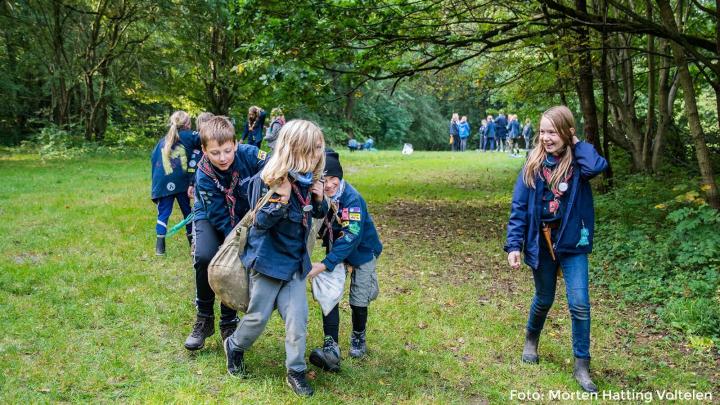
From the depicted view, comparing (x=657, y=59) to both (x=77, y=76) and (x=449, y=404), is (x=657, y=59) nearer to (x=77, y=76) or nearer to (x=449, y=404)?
(x=449, y=404)

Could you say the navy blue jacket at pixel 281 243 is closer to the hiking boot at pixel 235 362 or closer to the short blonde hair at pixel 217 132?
the short blonde hair at pixel 217 132

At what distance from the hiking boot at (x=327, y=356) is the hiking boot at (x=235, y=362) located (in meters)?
0.51

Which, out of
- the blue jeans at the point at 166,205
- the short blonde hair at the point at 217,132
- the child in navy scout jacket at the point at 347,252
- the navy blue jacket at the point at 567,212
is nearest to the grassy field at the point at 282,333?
the child in navy scout jacket at the point at 347,252

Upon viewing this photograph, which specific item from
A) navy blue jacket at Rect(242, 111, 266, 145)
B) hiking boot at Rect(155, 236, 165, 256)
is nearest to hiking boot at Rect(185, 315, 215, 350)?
hiking boot at Rect(155, 236, 165, 256)

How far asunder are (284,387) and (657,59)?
12.0 metres

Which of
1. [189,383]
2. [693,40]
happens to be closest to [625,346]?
[189,383]

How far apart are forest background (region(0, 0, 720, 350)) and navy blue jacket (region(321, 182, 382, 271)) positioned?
3.10 metres

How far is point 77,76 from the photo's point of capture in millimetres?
25891

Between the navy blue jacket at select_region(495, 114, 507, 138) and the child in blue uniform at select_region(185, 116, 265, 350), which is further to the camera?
the navy blue jacket at select_region(495, 114, 507, 138)

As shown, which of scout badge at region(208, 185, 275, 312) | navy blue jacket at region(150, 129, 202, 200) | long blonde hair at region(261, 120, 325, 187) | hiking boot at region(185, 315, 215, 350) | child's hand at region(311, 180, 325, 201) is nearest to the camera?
long blonde hair at region(261, 120, 325, 187)

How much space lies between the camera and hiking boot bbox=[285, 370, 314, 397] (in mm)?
4051

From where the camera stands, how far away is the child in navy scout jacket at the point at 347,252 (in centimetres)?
430

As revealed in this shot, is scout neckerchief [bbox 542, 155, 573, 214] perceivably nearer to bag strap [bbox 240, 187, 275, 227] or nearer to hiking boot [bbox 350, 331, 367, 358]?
hiking boot [bbox 350, 331, 367, 358]

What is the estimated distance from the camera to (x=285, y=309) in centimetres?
408
